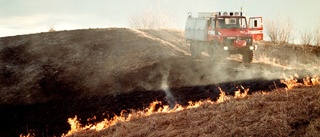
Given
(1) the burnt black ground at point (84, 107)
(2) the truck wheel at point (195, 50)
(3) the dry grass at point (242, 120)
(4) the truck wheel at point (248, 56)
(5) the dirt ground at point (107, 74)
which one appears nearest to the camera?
(3) the dry grass at point (242, 120)

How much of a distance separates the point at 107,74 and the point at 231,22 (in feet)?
29.3

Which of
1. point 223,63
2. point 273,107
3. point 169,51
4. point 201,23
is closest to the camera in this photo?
point 273,107

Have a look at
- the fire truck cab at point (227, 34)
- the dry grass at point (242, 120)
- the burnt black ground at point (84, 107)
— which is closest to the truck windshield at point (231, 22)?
the fire truck cab at point (227, 34)

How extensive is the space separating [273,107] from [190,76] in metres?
12.6

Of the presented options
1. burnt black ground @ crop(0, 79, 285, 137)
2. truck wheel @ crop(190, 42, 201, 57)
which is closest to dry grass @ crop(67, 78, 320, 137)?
burnt black ground @ crop(0, 79, 285, 137)

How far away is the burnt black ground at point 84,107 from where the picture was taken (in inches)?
632

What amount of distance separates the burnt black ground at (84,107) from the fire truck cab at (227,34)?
341cm

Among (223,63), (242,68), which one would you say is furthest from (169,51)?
(242,68)

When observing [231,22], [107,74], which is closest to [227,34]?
[231,22]

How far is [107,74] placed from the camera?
74.8 feet

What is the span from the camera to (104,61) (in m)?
25.6

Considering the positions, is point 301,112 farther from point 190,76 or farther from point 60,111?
point 60,111

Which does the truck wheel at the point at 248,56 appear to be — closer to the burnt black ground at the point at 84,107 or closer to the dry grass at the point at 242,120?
the burnt black ground at the point at 84,107

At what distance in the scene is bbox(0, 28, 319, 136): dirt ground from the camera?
17016mm
